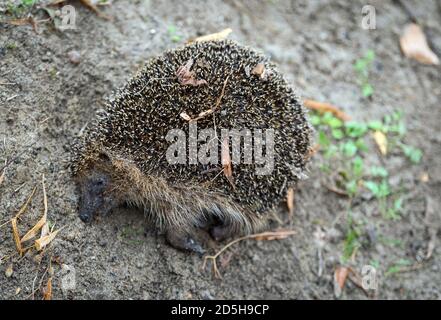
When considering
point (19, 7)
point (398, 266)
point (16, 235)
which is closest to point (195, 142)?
point (16, 235)

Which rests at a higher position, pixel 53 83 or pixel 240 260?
pixel 53 83

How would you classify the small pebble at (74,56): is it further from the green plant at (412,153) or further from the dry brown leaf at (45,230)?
the green plant at (412,153)

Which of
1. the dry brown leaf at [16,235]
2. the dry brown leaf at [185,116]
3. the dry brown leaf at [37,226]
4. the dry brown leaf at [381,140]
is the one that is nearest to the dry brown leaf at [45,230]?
the dry brown leaf at [37,226]

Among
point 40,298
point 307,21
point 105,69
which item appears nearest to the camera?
point 40,298

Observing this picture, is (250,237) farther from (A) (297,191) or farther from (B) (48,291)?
(B) (48,291)

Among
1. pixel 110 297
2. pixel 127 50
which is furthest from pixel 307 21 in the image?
pixel 110 297

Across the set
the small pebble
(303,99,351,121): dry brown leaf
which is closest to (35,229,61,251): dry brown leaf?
the small pebble

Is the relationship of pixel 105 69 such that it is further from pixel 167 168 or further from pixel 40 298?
pixel 40 298
